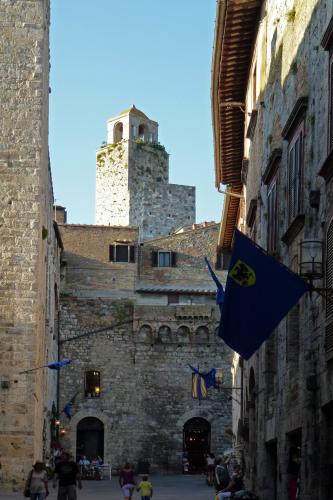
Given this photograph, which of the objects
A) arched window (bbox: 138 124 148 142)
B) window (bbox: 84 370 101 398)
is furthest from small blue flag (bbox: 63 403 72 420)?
arched window (bbox: 138 124 148 142)

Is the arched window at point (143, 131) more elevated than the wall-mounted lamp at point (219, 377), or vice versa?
the arched window at point (143, 131)

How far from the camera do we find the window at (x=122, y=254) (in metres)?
49.6

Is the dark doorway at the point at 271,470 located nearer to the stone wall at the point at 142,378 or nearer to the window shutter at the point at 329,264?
the window shutter at the point at 329,264

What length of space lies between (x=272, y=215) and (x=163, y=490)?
16249 millimetres

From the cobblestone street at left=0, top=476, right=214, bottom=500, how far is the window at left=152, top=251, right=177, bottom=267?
9301 mm

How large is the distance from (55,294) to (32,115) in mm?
15695

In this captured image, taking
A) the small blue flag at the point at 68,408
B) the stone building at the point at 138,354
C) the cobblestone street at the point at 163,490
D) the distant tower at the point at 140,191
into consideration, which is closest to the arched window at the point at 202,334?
the stone building at the point at 138,354

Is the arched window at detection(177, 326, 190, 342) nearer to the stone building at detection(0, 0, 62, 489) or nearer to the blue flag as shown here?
the stone building at detection(0, 0, 62, 489)

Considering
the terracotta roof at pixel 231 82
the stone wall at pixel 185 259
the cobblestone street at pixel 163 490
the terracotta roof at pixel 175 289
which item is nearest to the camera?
the terracotta roof at pixel 231 82

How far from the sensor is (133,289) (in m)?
49.0

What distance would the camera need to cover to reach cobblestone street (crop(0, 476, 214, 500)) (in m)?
28.7

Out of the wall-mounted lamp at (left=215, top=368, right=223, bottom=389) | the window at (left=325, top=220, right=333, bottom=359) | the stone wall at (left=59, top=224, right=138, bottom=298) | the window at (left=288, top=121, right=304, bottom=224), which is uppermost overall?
the stone wall at (left=59, top=224, right=138, bottom=298)

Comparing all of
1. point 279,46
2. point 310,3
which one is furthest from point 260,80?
point 310,3

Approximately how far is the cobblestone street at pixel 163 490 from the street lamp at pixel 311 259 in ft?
49.5
